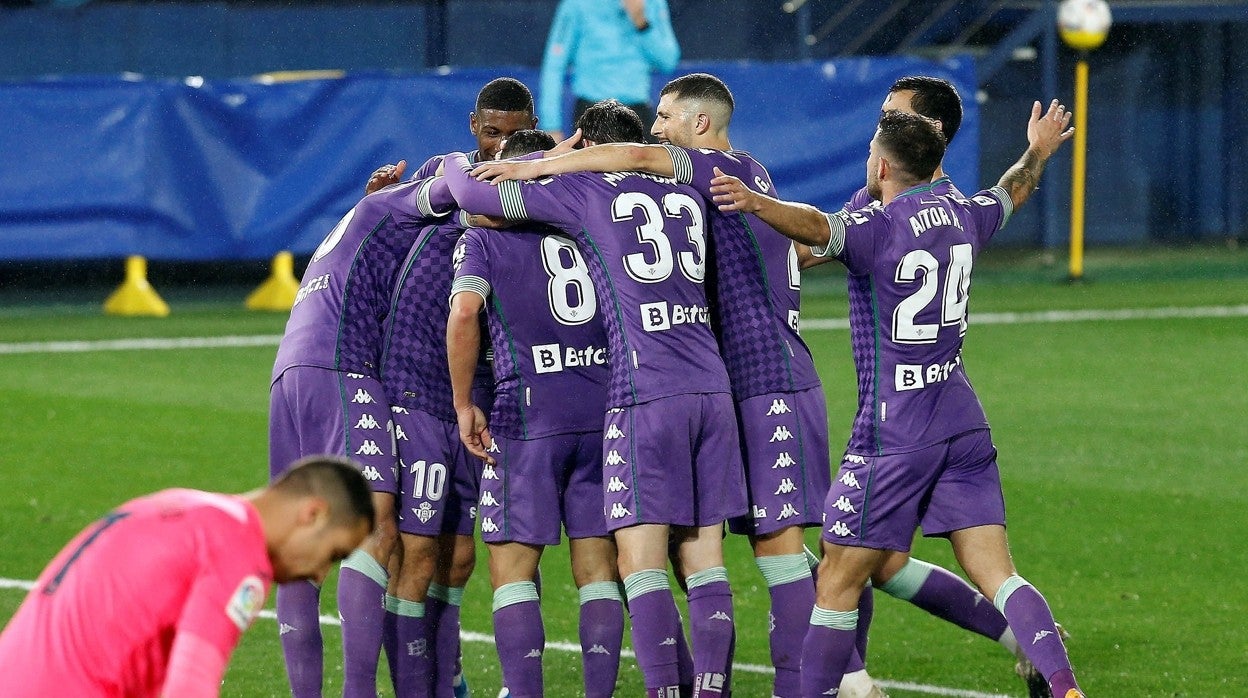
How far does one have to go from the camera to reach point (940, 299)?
557 centimetres

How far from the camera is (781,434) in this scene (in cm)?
596

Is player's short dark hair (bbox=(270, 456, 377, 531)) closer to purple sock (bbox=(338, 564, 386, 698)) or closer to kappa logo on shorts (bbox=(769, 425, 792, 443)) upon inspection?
purple sock (bbox=(338, 564, 386, 698))

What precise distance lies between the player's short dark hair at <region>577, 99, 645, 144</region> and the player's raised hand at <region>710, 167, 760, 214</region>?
694 millimetres

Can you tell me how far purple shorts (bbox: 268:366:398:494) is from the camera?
19.1 feet

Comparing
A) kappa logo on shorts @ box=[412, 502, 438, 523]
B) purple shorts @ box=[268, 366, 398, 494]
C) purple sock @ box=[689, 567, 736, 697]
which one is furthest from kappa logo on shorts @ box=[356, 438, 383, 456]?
purple sock @ box=[689, 567, 736, 697]

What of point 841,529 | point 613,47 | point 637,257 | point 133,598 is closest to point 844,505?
point 841,529

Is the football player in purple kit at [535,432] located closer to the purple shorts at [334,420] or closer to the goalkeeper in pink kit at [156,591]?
the purple shorts at [334,420]

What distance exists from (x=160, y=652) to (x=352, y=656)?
2.35m

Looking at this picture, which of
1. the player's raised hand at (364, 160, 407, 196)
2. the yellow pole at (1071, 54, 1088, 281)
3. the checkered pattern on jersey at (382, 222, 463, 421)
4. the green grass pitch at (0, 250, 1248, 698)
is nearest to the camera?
the checkered pattern on jersey at (382, 222, 463, 421)

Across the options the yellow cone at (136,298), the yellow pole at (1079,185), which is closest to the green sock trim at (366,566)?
the yellow cone at (136,298)

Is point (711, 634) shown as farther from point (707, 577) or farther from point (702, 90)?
point (702, 90)

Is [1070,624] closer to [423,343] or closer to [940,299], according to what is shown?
[940,299]

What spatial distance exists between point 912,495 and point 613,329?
109 centimetres

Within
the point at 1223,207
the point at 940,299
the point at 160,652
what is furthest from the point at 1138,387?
the point at 1223,207
